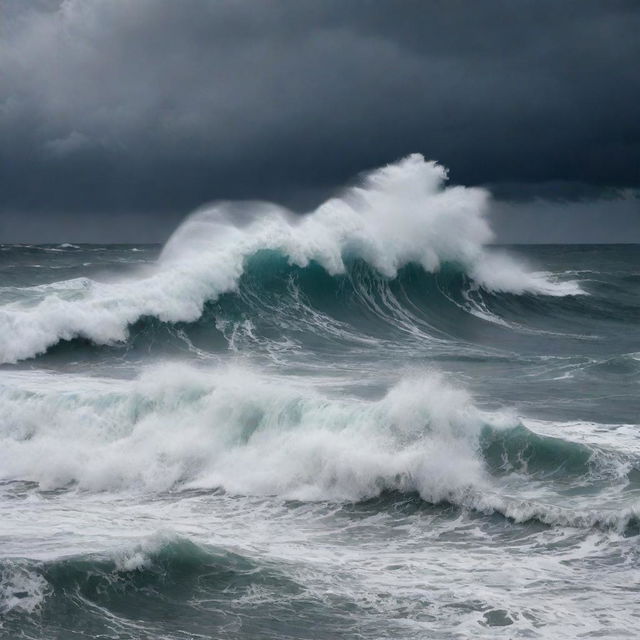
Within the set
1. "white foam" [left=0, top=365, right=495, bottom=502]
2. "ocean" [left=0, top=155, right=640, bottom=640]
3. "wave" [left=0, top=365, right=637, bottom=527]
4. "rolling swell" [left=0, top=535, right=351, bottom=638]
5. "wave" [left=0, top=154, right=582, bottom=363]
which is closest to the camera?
"rolling swell" [left=0, top=535, right=351, bottom=638]

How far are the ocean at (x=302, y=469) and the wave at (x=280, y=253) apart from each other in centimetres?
13

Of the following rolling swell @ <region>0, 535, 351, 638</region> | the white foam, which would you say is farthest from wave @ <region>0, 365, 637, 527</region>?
rolling swell @ <region>0, 535, 351, 638</region>

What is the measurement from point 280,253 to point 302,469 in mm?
15223

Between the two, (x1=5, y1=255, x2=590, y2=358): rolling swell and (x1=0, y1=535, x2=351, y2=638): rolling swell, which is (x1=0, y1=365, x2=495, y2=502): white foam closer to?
(x1=0, y1=535, x2=351, y2=638): rolling swell

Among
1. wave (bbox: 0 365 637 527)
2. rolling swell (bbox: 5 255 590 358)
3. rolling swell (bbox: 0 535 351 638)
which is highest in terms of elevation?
rolling swell (bbox: 5 255 590 358)

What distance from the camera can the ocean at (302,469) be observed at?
8266mm

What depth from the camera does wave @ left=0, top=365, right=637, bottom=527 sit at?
1162cm

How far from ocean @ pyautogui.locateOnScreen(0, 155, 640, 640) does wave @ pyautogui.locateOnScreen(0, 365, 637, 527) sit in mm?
38

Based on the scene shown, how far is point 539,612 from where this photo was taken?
26.4 ft

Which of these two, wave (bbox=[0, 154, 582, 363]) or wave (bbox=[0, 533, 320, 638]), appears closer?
wave (bbox=[0, 533, 320, 638])

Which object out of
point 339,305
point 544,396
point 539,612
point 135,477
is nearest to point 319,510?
point 135,477

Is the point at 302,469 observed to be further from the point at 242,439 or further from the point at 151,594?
the point at 151,594

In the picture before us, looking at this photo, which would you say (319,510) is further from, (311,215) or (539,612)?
(311,215)

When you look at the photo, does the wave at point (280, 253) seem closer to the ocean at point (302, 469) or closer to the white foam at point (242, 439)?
the ocean at point (302, 469)
